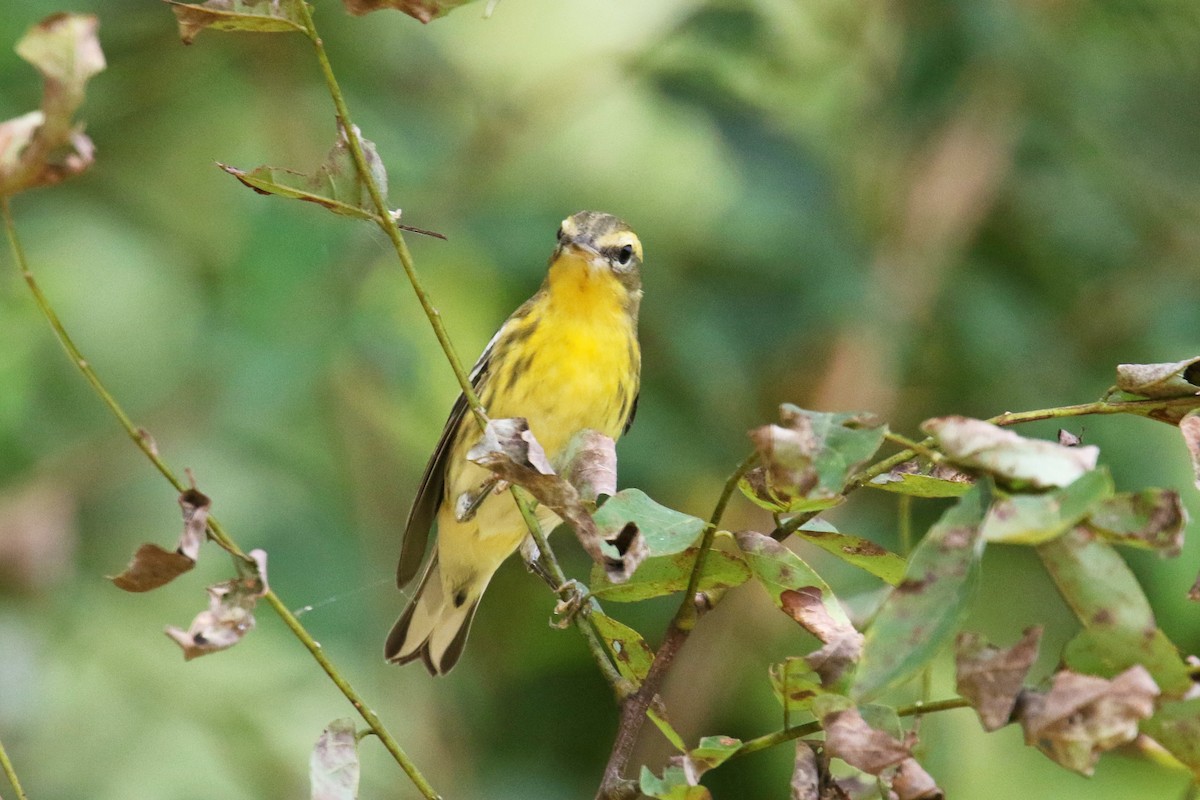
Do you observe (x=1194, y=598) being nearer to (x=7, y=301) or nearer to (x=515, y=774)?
(x=515, y=774)

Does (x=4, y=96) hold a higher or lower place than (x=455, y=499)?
higher

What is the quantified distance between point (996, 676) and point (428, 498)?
6.86 feet

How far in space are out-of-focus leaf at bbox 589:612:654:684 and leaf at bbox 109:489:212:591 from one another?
0.37 meters

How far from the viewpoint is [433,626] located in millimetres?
3195

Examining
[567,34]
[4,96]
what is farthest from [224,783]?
[567,34]

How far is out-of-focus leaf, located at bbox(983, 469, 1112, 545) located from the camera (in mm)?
931

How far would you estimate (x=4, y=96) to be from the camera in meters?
3.47

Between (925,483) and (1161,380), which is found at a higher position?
(1161,380)

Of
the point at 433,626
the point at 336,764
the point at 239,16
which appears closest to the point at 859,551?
the point at 336,764

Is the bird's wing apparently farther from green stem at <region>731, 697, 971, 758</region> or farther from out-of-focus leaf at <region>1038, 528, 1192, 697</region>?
out-of-focus leaf at <region>1038, 528, 1192, 697</region>

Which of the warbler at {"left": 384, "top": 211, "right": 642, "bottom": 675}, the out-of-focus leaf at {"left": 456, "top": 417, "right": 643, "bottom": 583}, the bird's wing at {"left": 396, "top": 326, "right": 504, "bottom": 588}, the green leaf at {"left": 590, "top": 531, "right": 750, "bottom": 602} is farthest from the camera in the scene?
the warbler at {"left": 384, "top": 211, "right": 642, "bottom": 675}

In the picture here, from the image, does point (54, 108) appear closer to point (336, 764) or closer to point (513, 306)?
point (336, 764)

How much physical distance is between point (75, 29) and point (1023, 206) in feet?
11.8

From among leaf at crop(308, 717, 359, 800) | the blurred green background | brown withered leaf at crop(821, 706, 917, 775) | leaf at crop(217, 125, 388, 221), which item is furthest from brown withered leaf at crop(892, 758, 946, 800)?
the blurred green background
